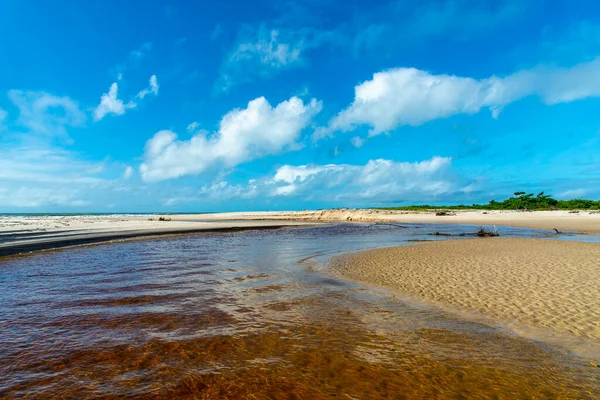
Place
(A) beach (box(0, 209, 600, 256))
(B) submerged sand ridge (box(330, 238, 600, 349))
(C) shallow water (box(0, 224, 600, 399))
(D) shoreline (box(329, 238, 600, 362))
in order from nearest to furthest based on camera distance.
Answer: (C) shallow water (box(0, 224, 600, 399)) < (D) shoreline (box(329, 238, 600, 362)) < (B) submerged sand ridge (box(330, 238, 600, 349)) < (A) beach (box(0, 209, 600, 256))

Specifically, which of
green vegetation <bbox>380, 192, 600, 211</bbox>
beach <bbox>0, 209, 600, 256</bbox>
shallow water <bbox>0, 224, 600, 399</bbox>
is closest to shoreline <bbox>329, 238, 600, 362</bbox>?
shallow water <bbox>0, 224, 600, 399</bbox>

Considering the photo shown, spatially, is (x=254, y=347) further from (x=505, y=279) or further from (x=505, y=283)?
(x=505, y=279)

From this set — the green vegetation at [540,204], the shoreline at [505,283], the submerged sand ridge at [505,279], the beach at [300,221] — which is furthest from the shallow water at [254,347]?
the green vegetation at [540,204]

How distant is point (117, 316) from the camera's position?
8766 mm

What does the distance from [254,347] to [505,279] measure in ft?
36.3

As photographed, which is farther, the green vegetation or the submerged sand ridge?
the green vegetation

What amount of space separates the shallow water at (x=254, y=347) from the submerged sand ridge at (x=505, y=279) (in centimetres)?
147

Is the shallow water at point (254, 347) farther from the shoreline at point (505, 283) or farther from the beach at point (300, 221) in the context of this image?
the beach at point (300, 221)

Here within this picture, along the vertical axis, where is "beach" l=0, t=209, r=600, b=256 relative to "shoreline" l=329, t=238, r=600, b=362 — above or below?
above

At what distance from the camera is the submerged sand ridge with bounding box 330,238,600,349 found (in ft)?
29.5

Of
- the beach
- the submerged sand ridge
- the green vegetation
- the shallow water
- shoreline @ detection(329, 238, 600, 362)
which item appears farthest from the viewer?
the green vegetation

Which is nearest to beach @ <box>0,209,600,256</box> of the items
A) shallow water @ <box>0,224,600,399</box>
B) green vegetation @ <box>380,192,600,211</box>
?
green vegetation @ <box>380,192,600,211</box>

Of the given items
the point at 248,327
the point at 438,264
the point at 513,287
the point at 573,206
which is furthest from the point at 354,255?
the point at 573,206

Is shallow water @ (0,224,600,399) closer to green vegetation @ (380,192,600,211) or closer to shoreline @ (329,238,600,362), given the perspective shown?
shoreline @ (329,238,600,362)
